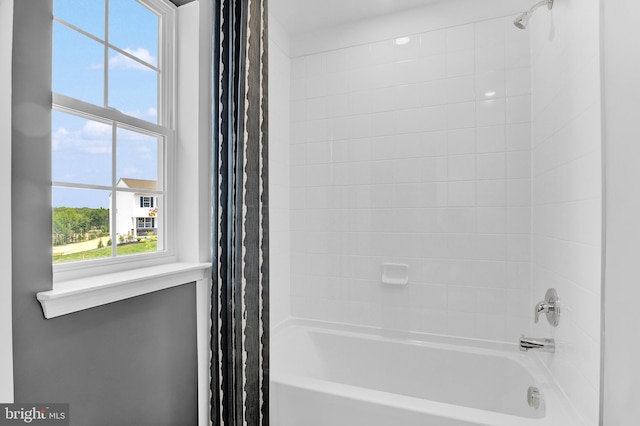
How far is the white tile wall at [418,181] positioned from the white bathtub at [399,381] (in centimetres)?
12

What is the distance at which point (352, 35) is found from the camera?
7.54 feet

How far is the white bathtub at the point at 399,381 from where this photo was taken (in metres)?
1.40

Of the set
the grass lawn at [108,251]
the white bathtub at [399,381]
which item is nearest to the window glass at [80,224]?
the grass lawn at [108,251]

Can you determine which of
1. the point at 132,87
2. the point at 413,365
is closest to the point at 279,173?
the point at 132,87

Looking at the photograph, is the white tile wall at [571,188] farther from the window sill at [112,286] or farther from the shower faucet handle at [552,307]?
the window sill at [112,286]

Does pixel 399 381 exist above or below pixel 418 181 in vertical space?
below

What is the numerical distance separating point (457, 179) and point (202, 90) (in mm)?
1502

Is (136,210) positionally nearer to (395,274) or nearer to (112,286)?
(112,286)

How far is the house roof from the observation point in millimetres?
1385

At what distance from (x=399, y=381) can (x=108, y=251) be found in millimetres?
1759

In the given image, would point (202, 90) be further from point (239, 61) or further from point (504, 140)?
point (504, 140)

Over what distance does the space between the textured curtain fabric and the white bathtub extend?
244 mm

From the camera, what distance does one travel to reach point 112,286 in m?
1.12
